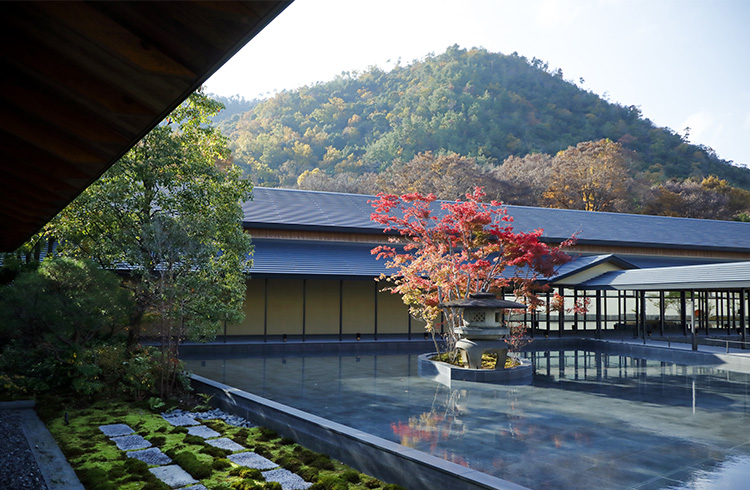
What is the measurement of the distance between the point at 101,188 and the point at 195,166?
181cm

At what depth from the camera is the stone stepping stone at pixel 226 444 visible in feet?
24.0

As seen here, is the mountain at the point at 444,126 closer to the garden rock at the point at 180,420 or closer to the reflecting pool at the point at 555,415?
the reflecting pool at the point at 555,415

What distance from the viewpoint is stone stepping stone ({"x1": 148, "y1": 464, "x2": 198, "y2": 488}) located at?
19.8 feet

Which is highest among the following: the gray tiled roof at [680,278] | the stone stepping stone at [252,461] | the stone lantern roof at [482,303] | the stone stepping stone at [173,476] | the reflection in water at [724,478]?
the gray tiled roof at [680,278]

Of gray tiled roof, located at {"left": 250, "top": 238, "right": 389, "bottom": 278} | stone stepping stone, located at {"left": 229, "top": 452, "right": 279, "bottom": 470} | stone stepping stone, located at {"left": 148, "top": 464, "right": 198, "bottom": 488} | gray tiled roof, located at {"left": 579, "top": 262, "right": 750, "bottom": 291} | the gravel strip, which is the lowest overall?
stone stepping stone, located at {"left": 148, "top": 464, "right": 198, "bottom": 488}

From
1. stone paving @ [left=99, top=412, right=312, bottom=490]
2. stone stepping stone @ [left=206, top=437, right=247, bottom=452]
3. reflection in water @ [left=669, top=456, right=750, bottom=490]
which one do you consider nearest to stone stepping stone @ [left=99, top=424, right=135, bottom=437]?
stone paving @ [left=99, top=412, right=312, bottom=490]

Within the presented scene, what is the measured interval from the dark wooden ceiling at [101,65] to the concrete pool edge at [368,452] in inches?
171

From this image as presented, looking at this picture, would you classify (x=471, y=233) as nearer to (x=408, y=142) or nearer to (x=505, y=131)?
(x=408, y=142)

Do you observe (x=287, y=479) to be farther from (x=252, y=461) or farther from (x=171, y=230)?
(x=171, y=230)

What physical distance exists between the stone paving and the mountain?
45.4 m

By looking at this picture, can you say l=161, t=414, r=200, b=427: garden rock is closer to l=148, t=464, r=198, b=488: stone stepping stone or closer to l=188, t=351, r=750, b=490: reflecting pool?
l=188, t=351, r=750, b=490: reflecting pool

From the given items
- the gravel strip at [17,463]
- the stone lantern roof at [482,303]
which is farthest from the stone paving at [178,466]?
the stone lantern roof at [482,303]

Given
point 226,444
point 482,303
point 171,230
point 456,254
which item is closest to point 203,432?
point 226,444

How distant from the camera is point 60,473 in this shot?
607 cm
